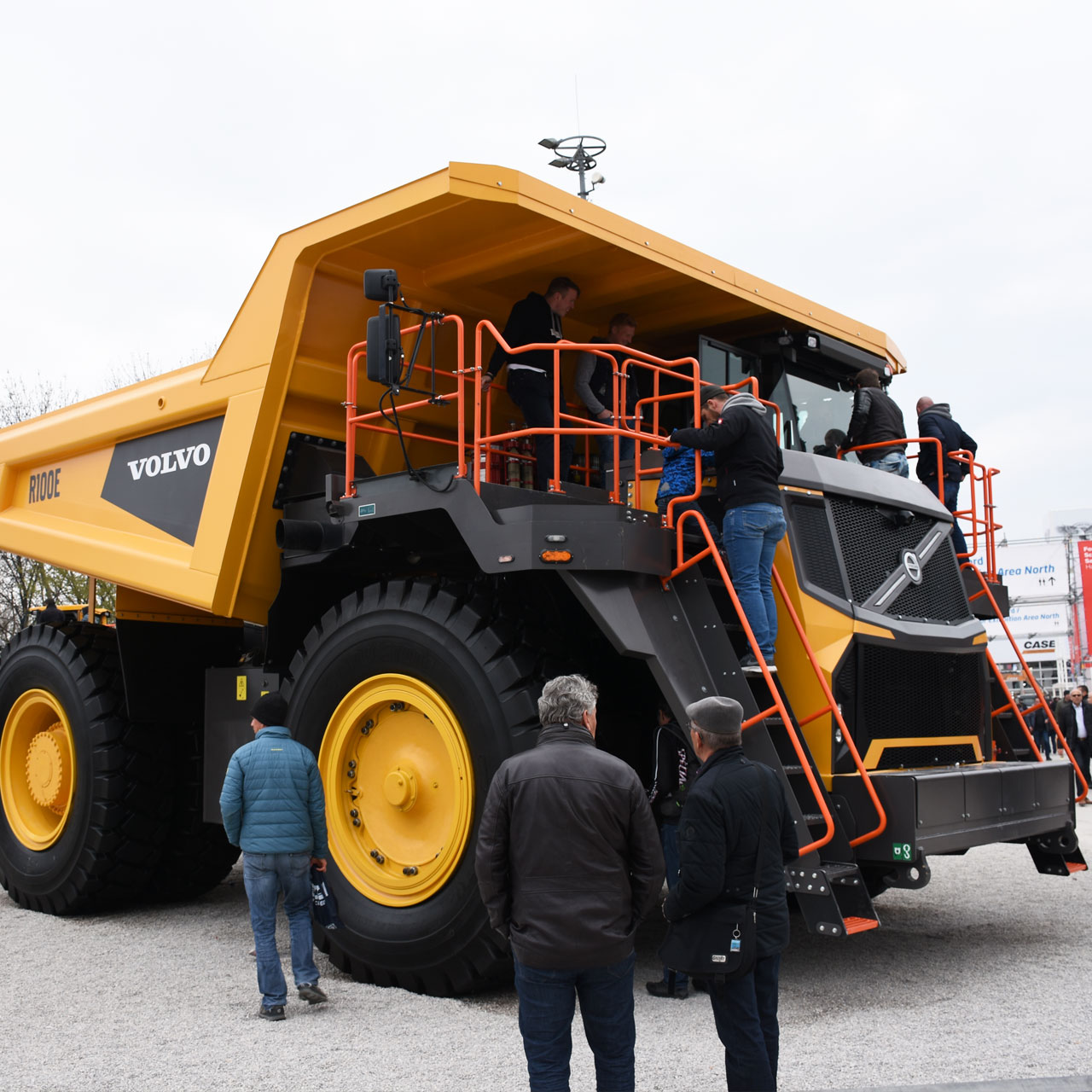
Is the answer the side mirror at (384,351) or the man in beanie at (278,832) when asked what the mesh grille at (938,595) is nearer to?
the side mirror at (384,351)

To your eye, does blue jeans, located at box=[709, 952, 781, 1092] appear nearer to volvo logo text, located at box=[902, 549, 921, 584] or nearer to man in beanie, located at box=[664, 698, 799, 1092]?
man in beanie, located at box=[664, 698, 799, 1092]

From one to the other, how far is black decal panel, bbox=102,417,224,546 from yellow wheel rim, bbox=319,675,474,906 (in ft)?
6.16

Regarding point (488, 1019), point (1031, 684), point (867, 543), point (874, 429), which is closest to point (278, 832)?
point (488, 1019)

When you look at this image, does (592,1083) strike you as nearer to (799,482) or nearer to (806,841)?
(806,841)

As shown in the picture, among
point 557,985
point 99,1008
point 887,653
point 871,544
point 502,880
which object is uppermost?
point 871,544

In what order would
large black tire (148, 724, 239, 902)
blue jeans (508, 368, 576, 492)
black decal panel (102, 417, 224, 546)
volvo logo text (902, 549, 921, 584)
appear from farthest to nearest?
1. large black tire (148, 724, 239, 902)
2. black decal panel (102, 417, 224, 546)
3. volvo logo text (902, 549, 921, 584)
4. blue jeans (508, 368, 576, 492)

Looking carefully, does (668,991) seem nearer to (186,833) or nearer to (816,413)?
(816,413)

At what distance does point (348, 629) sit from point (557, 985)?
3134mm

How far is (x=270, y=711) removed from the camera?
5.93 metres

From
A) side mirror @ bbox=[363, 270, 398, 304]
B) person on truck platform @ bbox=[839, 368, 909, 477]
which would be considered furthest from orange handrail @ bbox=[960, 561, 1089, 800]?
side mirror @ bbox=[363, 270, 398, 304]

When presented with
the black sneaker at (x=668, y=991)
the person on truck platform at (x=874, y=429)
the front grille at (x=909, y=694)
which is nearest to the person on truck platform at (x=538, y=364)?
the front grille at (x=909, y=694)

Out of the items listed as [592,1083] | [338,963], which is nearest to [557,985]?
[592,1083]

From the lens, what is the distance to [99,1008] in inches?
229

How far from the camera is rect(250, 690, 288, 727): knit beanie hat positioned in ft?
19.4
